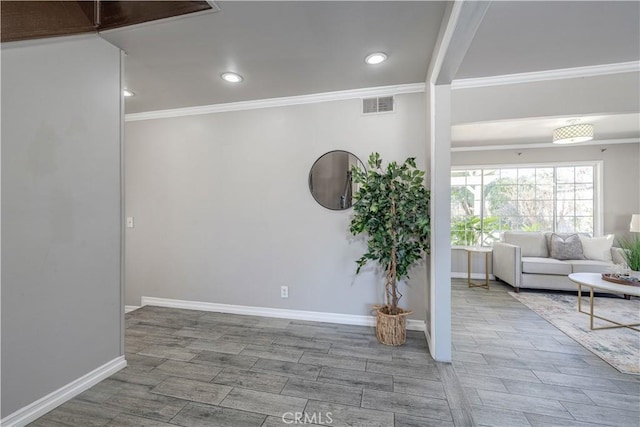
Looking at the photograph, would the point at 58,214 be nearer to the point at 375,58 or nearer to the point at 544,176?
the point at 375,58

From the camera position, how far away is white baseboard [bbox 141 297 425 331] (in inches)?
111

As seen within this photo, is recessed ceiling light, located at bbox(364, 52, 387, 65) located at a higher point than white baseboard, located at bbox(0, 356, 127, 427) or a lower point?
higher

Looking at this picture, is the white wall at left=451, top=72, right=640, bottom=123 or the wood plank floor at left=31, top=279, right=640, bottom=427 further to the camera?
the white wall at left=451, top=72, right=640, bottom=123

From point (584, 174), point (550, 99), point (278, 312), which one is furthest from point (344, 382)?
point (584, 174)

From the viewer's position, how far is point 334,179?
288 cm

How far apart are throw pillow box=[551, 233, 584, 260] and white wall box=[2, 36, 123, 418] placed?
573 centimetres

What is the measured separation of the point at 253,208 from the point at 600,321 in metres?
4.05

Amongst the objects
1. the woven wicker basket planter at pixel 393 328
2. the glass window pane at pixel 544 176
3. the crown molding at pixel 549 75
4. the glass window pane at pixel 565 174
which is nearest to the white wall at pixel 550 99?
the crown molding at pixel 549 75

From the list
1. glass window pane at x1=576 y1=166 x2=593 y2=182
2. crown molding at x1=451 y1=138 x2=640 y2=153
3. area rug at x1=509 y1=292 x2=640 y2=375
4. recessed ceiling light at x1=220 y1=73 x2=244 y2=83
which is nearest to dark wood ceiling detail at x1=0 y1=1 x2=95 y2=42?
recessed ceiling light at x1=220 y1=73 x2=244 y2=83

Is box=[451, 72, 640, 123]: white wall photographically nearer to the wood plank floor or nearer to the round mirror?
the round mirror

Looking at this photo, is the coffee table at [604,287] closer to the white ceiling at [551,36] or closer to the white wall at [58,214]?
the white ceiling at [551,36]

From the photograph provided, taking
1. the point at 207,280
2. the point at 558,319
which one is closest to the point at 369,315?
the point at 207,280

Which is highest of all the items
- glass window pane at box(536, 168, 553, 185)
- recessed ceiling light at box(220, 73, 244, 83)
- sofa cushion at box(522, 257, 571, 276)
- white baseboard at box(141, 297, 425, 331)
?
recessed ceiling light at box(220, 73, 244, 83)

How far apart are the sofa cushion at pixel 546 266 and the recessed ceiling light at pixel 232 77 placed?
464 centimetres
